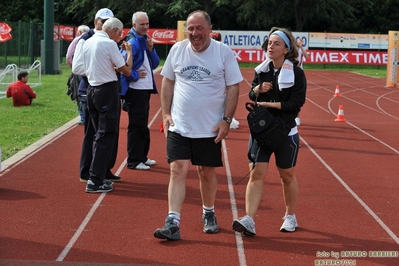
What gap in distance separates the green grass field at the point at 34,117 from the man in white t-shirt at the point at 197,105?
4.86 metres

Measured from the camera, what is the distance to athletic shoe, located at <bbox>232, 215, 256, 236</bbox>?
682 cm

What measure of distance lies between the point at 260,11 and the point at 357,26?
27.3 ft

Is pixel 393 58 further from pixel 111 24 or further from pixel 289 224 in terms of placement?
A: pixel 289 224

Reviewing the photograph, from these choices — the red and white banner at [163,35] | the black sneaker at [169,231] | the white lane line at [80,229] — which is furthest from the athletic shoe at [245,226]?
the red and white banner at [163,35]

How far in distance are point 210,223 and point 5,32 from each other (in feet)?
89.0

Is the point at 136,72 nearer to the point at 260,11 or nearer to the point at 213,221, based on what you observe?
→ the point at 213,221

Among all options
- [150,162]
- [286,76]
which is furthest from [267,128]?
[150,162]

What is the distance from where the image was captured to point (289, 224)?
23.6 ft

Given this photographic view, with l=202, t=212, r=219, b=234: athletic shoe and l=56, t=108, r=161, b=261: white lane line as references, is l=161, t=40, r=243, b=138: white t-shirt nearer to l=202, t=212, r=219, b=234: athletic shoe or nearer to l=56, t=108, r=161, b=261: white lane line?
l=202, t=212, r=219, b=234: athletic shoe

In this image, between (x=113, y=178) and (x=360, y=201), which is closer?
(x=360, y=201)

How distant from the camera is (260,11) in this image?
55000 mm

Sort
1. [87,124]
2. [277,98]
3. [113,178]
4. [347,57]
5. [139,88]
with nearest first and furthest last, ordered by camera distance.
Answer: [277,98] → [87,124] → [113,178] → [139,88] → [347,57]

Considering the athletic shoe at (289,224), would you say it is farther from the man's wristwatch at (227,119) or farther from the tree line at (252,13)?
the tree line at (252,13)

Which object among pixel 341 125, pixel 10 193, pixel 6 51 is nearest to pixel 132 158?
pixel 10 193
